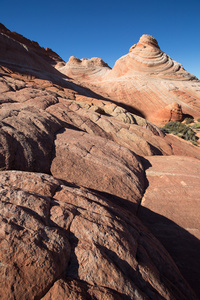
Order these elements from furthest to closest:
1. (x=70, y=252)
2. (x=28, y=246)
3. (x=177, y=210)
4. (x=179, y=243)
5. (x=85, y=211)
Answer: (x=177, y=210) → (x=179, y=243) → (x=85, y=211) → (x=70, y=252) → (x=28, y=246)

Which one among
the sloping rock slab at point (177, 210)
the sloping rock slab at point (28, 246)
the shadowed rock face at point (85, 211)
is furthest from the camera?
the sloping rock slab at point (177, 210)

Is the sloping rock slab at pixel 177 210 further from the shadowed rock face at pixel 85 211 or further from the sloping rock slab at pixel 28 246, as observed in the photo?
the sloping rock slab at pixel 28 246

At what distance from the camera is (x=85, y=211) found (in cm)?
231

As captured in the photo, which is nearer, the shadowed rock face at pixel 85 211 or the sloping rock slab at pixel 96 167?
the shadowed rock face at pixel 85 211

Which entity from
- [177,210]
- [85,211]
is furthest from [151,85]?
[85,211]

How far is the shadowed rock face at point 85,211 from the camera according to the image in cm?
156

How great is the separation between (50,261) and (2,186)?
3.90 ft

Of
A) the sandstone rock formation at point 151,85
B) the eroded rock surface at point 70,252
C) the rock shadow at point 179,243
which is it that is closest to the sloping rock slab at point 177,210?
the rock shadow at point 179,243

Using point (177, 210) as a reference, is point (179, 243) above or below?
below

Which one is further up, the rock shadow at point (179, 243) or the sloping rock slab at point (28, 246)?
the sloping rock slab at point (28, 246)

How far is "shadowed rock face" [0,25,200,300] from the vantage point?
1.56 meters

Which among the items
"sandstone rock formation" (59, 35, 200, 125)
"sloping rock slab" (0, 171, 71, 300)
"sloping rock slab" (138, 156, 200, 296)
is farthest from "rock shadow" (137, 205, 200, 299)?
"sandstone rock formation" (59, 35, 200, 125)

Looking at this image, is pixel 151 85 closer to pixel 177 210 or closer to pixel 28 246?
pixel 177 210

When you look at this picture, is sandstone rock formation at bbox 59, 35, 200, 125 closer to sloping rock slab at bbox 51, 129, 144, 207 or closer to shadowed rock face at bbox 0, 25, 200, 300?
shadowed rock face at bbox 0, 25, 200, 300
